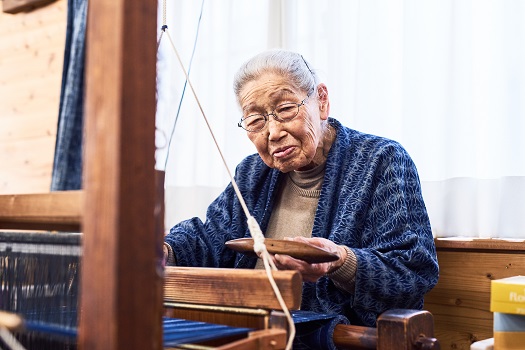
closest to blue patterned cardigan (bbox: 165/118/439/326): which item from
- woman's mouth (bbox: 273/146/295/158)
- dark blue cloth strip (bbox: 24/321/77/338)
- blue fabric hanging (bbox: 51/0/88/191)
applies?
woman's mouth (bbox: 273/146/295/158)

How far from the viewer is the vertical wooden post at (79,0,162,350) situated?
2.13ft

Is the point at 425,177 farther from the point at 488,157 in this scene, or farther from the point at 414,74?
the point at 414,74

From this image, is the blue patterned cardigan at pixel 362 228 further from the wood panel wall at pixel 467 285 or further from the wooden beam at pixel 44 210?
the wooden beam at pixel 44 210

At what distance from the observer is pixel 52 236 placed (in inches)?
37.1

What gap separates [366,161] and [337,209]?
152mm

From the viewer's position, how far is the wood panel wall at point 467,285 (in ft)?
5.41

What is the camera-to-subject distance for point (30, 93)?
149 inches

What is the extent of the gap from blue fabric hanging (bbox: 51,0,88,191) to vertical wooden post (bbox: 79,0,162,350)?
264 centimetres

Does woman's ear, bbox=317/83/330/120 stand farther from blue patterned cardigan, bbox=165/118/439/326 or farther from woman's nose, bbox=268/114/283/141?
woman's nose, bbox=268/114/283/141

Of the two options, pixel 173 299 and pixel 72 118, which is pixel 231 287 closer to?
pixel 173 299

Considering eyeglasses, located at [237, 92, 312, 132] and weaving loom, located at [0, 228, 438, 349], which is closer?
weaving loom, located at [0, 228, 438, 349]

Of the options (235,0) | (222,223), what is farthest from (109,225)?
(235,0)

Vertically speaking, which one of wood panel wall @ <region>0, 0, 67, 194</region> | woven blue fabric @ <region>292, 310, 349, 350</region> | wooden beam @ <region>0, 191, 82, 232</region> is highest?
wood panel wall @ <region>0, 0, 67, 194</region>

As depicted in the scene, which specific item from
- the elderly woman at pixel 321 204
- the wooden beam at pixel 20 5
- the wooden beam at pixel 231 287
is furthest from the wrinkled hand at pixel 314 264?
the wooden beam at pixel 20 5
